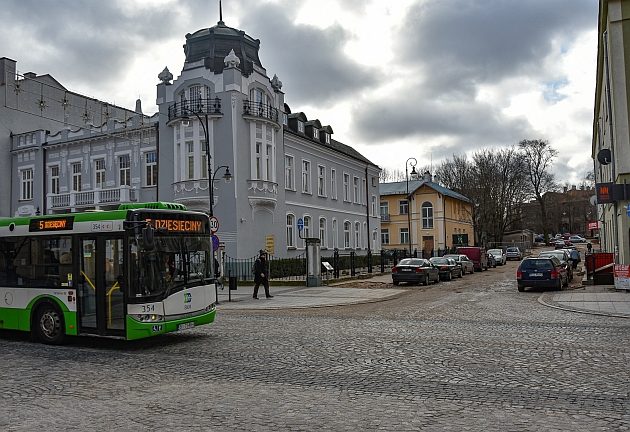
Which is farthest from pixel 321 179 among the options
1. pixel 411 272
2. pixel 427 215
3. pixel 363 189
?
pixel 427 215

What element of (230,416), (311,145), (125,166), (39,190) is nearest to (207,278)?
(230,416)

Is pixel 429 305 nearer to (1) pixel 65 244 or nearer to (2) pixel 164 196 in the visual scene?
(1) pixel 65 244

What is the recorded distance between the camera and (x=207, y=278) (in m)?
12.8

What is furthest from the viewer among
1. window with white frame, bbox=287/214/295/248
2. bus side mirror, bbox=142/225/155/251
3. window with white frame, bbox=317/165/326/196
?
window with white frame, bbox=317/165/326/196

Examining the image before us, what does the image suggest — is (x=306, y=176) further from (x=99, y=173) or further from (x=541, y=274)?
(x=541, y=274)

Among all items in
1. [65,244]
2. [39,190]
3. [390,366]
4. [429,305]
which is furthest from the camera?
[39,190]

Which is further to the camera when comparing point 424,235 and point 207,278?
point 424,235

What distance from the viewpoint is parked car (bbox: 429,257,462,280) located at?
35000 millimetres

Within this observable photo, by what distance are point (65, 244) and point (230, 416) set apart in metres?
7.26

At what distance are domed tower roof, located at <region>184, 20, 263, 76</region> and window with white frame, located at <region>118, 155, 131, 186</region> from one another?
815 centimetres

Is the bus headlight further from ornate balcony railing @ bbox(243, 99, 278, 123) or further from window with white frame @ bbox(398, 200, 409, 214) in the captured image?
window with white frame @ bbox(398, 200, 409, 214)

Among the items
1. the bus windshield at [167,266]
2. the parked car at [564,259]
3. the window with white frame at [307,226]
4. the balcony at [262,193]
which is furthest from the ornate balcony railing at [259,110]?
the bus windshield at [167,266]

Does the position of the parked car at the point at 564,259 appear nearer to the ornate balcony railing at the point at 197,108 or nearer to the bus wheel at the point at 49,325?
the ornate balcony railing at the point at 197,108

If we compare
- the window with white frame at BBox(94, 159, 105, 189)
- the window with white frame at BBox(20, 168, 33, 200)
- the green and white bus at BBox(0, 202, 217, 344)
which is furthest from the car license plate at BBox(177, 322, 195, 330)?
the window with white frame at BBox(20, 168, 33, 200)
